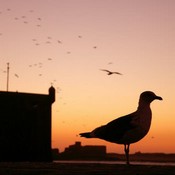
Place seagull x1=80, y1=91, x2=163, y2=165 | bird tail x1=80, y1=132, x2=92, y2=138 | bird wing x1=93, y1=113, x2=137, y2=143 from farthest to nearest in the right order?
bird tail x1=80, y1=132, x2=92, y2=138, bird wing x1=93, y1=113, x2=137, y2=143, seagull x1=80, y1=91, x2=163, y2=165

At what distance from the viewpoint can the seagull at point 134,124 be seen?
9.40m

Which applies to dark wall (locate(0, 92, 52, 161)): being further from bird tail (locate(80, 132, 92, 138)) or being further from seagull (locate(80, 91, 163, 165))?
seagull (locate(80, 91, 163, 165))

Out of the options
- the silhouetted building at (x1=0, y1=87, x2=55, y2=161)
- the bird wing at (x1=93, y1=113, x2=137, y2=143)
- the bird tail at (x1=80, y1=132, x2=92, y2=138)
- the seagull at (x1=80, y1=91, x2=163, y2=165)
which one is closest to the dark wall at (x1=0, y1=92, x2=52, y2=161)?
the silhouetted building at (x1=0, y1=87, x2=55, y2=161)

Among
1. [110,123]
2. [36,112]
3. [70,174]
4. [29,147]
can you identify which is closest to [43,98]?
[36,112]

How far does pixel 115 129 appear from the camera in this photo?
33.3 feet

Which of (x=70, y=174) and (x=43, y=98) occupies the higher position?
(x=43, y=98)

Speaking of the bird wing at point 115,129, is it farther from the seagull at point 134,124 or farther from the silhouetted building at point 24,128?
the silhouetted building at point 24,128

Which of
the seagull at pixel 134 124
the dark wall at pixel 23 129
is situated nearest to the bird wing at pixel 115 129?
the seagull at pixel 134 124

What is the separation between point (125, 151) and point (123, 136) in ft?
2.13

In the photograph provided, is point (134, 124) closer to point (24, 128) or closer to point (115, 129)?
point (115, 129)

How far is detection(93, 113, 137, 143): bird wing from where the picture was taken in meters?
9.65

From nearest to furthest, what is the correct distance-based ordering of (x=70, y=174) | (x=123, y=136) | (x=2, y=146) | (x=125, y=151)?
(x=70, y=174) → (x=125, y=151) → (x=123, y=136) → (x=2, y=146)

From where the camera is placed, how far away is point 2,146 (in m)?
46.8

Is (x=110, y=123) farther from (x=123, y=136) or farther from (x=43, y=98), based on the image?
(x=43, y=98)
